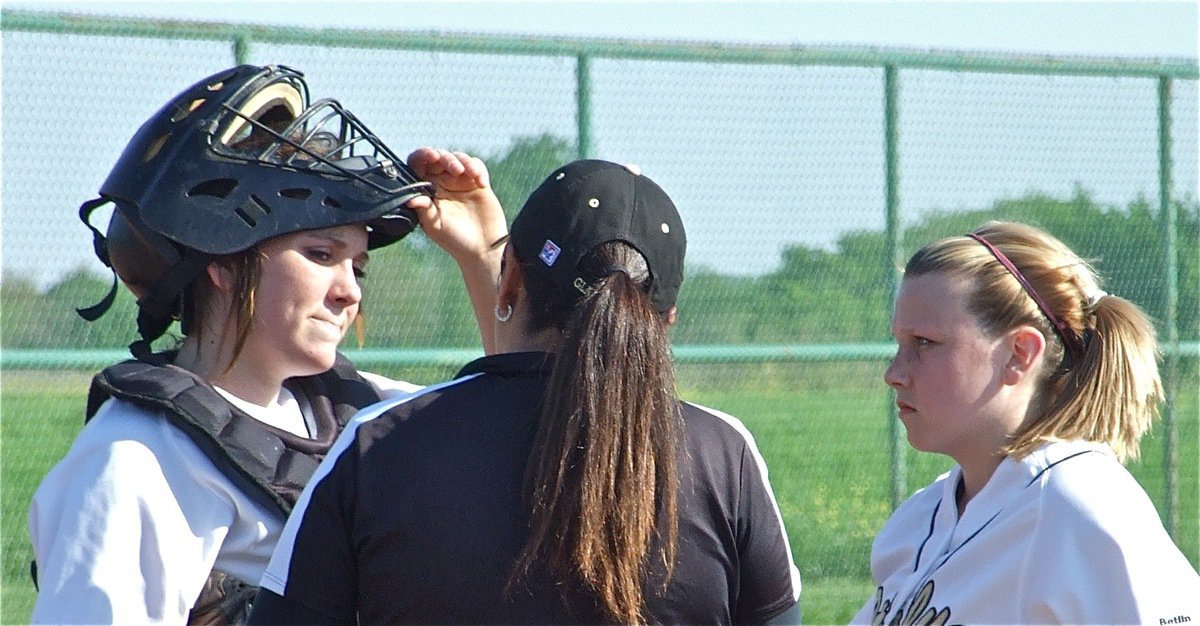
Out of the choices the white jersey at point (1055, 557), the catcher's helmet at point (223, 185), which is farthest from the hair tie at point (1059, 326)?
the catcher's helmet at point (223, 185)

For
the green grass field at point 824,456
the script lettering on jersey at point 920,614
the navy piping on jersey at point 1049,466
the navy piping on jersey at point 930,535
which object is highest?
the navy piping on jersey at point 1049,466

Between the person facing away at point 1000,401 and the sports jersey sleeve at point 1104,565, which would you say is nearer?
the sports jersey sleeve at point 1104,565

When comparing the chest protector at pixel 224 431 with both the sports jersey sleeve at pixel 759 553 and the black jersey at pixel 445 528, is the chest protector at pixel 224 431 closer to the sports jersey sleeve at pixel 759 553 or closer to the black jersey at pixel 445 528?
the black jersey at pixel 445 528

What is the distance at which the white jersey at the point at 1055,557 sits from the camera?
8.10ft

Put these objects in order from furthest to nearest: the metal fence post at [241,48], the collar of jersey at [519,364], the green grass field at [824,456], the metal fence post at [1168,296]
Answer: the metal fence post at [1168,296] → the green grass field at [824,456] → the metal fence post at [241,48] → the collar of jersey at [519,364]

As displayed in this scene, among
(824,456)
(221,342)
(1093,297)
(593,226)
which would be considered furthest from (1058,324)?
(824,456)

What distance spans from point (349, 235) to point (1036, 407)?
1.51 metres

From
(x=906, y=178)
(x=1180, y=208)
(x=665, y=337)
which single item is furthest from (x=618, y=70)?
(x=665, y=337)

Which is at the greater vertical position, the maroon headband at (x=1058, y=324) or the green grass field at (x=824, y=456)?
the maroon headband at (x=1058, y=324)

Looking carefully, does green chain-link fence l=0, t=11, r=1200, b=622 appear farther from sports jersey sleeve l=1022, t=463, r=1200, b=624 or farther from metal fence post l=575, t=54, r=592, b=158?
sports jersey sleeve l=1022, t=463, r=1200, b=624

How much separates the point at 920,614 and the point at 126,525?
5.02 feet

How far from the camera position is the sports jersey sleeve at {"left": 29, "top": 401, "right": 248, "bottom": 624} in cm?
242

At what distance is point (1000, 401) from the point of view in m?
2.92

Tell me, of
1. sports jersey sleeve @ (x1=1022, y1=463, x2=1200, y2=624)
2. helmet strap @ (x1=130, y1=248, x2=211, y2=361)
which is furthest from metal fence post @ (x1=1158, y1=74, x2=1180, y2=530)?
helmet strap @ (x1=130, y1=248, x2=211, y2=361)
